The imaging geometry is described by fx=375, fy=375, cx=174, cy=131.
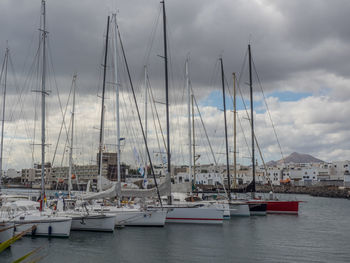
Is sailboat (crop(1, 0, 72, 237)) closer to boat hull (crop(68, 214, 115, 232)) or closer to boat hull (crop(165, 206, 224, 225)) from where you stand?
boat hull (crop(68, 214, 115, 232))

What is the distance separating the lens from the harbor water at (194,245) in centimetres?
2197

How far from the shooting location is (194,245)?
25.5m

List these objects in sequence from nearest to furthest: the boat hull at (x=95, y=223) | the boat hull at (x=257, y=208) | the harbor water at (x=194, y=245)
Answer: the harbor water at (x=194, y=245) < the boat hull at (x=95, y=223) < the boat hull at (x=257, y=208)

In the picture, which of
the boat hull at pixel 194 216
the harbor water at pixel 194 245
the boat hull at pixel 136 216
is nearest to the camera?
the harbor water at pixel 194 245

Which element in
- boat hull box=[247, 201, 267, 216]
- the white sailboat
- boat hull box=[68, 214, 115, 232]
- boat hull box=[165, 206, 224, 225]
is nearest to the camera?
the white sailboat

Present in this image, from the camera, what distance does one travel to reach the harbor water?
21969mm

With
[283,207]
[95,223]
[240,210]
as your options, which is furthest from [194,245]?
[283,207]

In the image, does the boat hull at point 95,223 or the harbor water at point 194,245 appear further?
the boat hull at point 95,223

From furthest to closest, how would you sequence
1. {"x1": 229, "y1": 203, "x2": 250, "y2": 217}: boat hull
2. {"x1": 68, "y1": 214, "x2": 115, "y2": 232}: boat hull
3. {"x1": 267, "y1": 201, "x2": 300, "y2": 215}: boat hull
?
{"x1": 267, "y1": 201, "x2": 300, "y2": 215}: boat hull → {"x1": 229, "y1": 203, "x2": 250, "y2": 217}: boat hull → {"x1": 68, "y1": 214, "x2": 115, "y2": 232}: boat hull

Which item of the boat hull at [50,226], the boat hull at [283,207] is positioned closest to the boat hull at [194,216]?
the boat hull at [50,226]

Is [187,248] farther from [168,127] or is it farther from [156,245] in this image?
[168,127]

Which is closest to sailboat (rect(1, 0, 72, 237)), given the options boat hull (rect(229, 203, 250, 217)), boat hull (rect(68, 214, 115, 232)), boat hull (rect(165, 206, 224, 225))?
boat hull (rect(68, 214, 115, 232))

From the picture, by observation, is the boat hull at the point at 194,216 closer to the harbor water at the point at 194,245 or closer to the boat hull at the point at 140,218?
the harbor water at the point at 194,245

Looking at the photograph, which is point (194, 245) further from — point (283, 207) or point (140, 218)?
point (283, 207)
